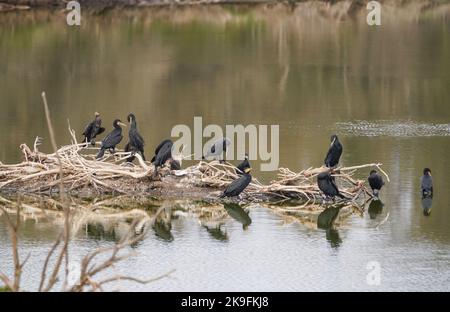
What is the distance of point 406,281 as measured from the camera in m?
13.4

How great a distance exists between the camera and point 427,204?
17.3m

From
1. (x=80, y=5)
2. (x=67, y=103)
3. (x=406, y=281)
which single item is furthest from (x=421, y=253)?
(x=80, y=5)

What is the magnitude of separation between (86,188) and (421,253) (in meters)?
5.64

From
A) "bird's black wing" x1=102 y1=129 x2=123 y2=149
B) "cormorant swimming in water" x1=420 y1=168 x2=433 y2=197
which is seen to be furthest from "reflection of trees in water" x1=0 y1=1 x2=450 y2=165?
"cormorant swimming in water" x1=420 y1=168 x2=433 y2=197

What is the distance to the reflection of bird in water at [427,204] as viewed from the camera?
16.9 m

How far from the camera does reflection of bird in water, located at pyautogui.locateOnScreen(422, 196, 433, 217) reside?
1686cm

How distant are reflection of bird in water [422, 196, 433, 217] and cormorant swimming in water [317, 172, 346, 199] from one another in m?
1.35

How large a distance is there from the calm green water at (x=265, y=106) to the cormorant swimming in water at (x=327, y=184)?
683 millimetres

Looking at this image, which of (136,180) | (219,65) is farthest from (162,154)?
(219,65)

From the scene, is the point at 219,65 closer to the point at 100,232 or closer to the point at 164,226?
the point at 164,226

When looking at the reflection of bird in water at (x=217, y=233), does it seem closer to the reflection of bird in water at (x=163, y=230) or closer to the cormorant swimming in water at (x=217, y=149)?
the reflection of bird in water at (x=163, y=230)

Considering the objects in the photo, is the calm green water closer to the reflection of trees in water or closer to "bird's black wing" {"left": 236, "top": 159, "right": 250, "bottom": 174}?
the reflection of trees in water

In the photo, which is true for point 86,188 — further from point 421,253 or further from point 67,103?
point 67,103

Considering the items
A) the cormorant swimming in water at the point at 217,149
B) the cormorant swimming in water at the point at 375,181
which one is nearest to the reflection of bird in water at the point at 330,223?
the cormorant swimming in water at the point at 375,181
